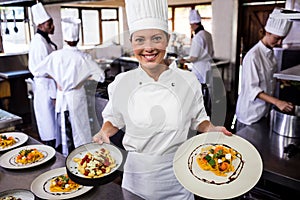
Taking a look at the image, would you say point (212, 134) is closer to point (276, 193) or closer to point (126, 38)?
point (126, 38)

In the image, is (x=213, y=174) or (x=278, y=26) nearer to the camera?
(x=213, y=174)

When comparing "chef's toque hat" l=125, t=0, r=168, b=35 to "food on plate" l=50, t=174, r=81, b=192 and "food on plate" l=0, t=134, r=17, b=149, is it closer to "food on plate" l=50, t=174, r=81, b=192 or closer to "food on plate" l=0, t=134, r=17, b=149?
"food on plate" l=50, t=174, r=81, b=192

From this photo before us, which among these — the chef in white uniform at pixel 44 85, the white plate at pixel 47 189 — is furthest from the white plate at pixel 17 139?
the chef in white uniform at pixel 44 85

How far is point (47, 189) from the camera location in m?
0.95

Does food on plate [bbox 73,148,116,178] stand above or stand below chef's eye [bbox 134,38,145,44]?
below

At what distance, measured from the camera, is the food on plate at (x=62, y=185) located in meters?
0.94

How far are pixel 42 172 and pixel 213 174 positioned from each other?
25.2 inches

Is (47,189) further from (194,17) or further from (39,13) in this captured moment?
(194,17)

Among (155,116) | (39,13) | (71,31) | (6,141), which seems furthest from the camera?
(39,13)

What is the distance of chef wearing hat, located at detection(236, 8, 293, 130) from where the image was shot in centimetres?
162

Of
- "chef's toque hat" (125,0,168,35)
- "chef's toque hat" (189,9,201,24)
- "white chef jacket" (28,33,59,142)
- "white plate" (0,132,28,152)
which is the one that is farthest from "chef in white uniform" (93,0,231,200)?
"chef's toque hat" (189,9,201,24)

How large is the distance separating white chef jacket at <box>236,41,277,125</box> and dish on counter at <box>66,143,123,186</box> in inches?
39.7

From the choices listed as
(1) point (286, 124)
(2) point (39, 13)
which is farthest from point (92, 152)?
(2) point (39, 13)

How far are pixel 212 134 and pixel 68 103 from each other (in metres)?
1.41
